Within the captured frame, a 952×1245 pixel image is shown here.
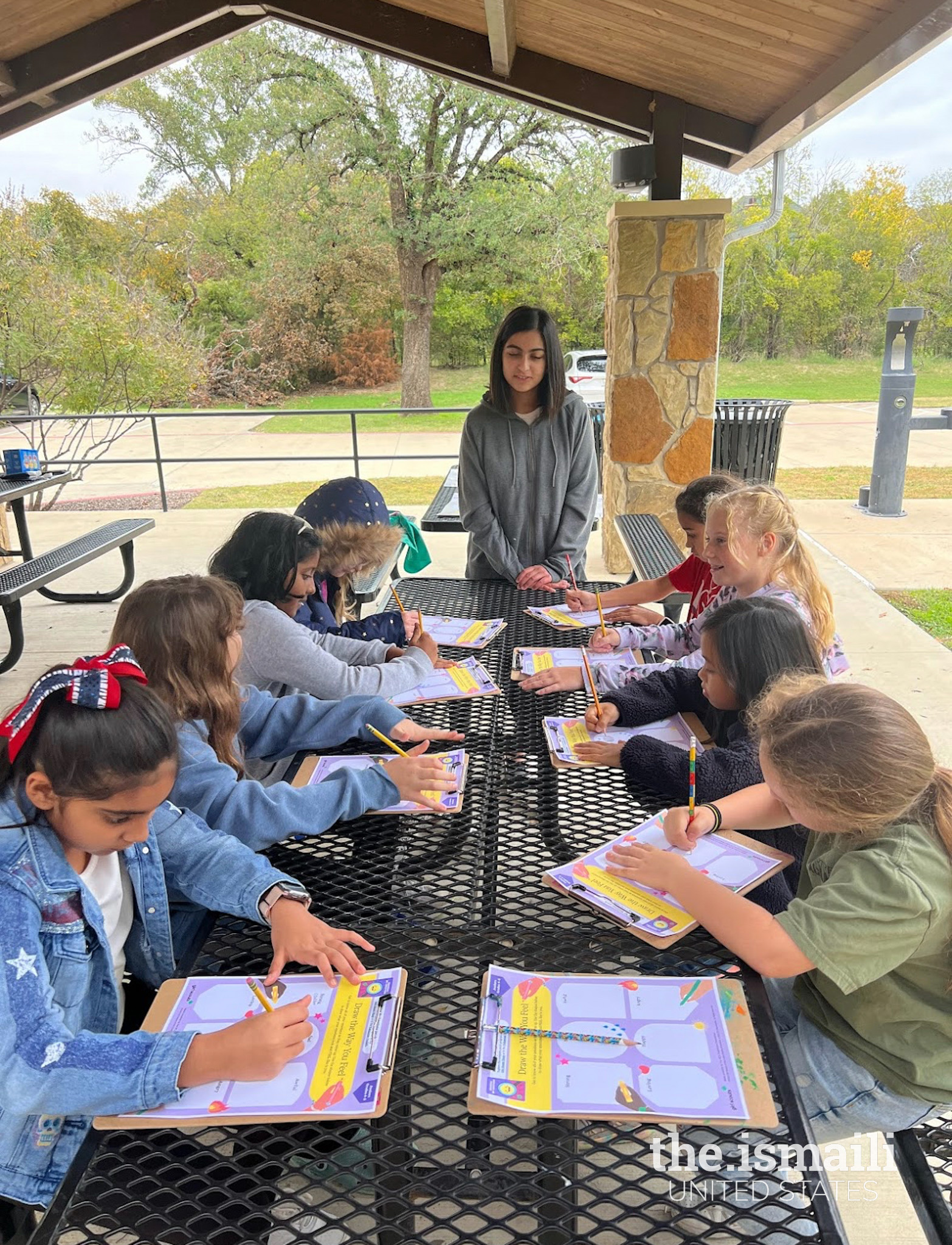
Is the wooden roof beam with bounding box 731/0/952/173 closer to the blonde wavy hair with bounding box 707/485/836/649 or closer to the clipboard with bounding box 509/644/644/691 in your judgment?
the blonde wavy hair with bounding box 707/485/836/649

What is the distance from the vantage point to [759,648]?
6.02ft

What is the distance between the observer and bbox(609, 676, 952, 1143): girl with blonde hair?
120 centimetres

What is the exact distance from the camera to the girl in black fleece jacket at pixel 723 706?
1711mm

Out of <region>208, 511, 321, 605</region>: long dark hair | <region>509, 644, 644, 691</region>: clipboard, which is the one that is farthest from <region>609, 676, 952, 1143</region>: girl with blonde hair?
<region>208, 511, 321, 605</region>: long dark hair

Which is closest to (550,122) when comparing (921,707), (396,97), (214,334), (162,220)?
(396,97)

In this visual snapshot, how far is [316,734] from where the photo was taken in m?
1.94

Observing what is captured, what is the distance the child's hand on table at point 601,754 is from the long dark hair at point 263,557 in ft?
2.66

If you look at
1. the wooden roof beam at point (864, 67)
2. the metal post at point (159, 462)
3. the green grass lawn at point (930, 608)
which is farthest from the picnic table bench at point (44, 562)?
the green grass lawn at point (930, 608)

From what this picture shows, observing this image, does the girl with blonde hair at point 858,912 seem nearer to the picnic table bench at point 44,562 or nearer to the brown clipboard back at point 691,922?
the brown clipboard back at point 691,922

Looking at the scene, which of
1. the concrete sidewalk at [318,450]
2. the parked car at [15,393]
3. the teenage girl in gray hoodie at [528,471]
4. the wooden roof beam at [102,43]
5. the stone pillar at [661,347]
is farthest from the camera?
the concrete sidewalk at [318,450]

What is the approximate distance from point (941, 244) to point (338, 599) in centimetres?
2784

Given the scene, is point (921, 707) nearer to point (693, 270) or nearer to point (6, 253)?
point (693, 270)

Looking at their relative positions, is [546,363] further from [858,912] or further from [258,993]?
[258,993]

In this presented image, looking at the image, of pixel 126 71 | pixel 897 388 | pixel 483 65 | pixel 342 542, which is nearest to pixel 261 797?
pixel 342 542
